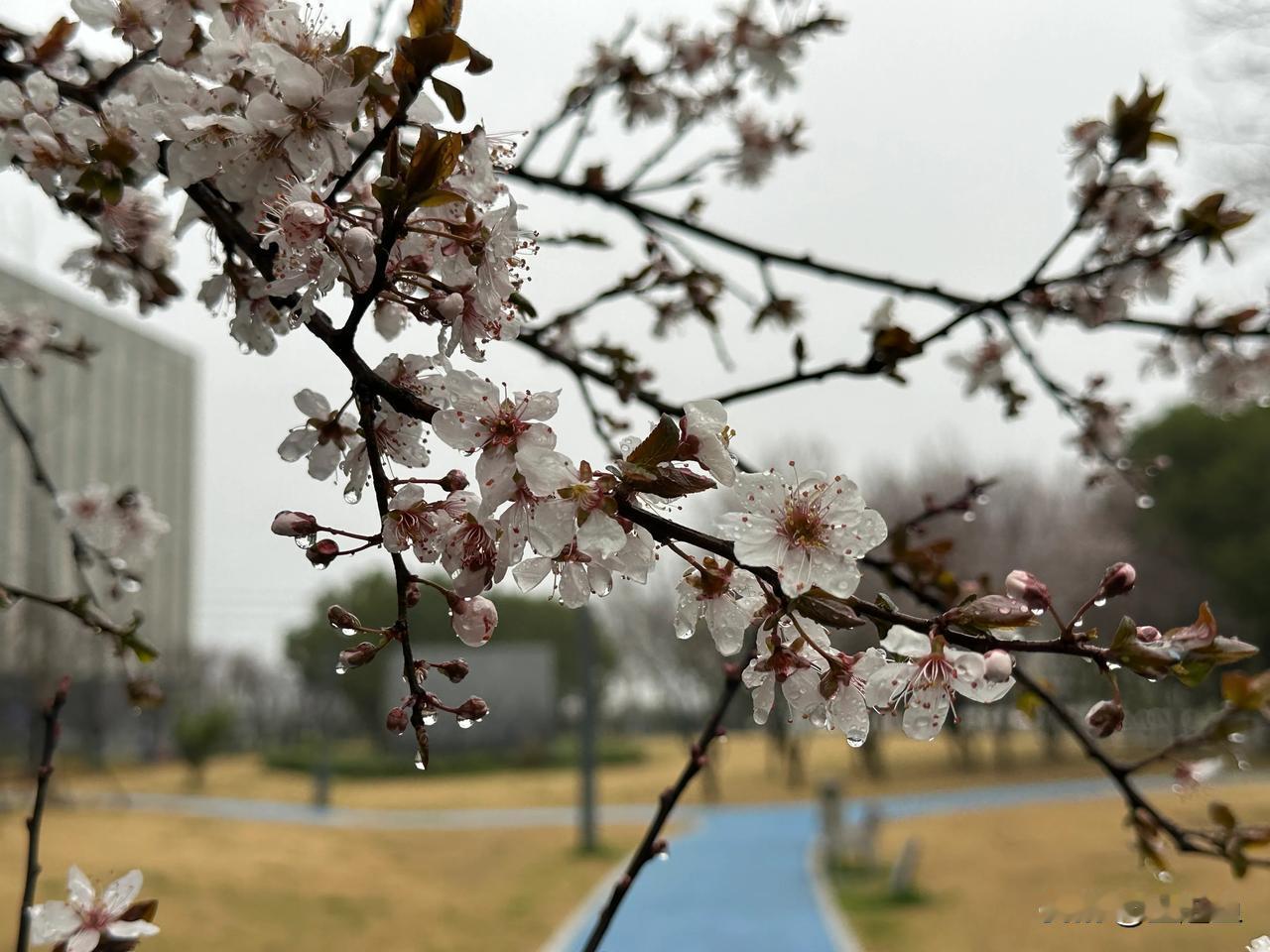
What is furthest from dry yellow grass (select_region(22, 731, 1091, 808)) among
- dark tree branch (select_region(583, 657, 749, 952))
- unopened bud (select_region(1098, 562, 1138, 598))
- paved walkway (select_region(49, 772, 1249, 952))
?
unopened bud (select_region(1098, 562, 1138, 598))

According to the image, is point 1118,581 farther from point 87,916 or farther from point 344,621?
point 87,916

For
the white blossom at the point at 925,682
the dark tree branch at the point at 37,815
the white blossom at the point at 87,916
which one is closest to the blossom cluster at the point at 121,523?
the dark tree branch at the point at 37,815

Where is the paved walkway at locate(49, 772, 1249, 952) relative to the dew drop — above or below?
below

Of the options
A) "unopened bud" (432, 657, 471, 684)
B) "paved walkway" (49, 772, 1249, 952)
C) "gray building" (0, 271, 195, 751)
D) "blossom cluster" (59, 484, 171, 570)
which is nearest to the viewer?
"unopened bud" (432, 657, 471, 684)

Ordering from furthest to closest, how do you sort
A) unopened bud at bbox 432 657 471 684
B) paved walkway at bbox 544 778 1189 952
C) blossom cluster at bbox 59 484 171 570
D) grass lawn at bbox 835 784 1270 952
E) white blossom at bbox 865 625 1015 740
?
1. paved walkway at bbox 544 778 1189 952
2. grass lawn at bbox 835 784 1270 952
3. blossom cluster at bbox 59 484 171 570
4. unopened bud at bbox 432 657 471 684
5. white blossom at bbox 865 625 1015 740

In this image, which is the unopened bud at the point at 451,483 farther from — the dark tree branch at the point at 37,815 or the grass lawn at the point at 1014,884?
the grass lawn at the point at 1014,884

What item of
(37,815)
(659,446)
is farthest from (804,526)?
(37,815)

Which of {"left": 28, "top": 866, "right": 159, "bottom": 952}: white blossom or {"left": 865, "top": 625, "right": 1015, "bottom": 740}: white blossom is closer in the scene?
{"left": 865, "top": 625, "right": 1015, "bottom": 740}: white blossom

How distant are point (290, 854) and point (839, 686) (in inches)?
232

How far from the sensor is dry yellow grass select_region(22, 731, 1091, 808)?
9.60m

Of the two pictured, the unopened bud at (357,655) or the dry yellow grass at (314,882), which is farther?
the dry yellow grass at (314,882)

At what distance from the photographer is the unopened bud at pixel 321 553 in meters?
0.44

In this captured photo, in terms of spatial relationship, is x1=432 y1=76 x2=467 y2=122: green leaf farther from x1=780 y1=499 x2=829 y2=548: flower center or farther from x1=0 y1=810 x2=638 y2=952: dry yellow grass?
x1=0 y1=810 x2=638 y2=952: dry yellow grass

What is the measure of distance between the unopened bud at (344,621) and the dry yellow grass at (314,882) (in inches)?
135
